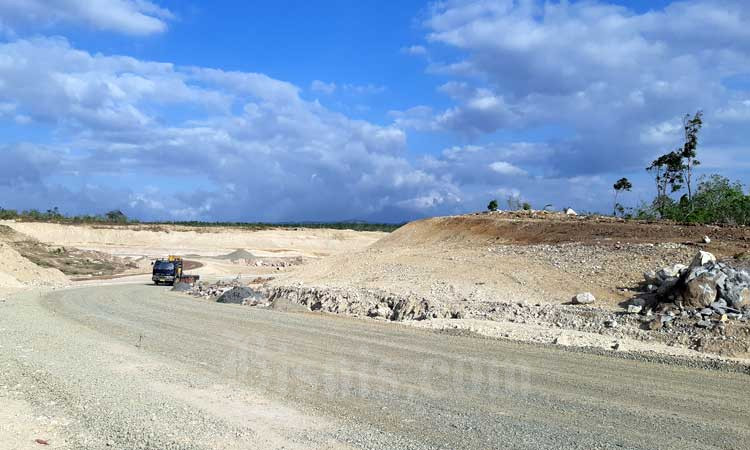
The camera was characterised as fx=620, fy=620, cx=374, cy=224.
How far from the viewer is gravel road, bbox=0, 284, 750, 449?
8.19 metres

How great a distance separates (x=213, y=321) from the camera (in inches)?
816

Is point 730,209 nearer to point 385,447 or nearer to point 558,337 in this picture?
point 558,337

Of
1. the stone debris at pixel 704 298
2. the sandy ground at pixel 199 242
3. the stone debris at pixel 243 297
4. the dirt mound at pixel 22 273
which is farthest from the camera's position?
the sandy ground at pixel 199 242

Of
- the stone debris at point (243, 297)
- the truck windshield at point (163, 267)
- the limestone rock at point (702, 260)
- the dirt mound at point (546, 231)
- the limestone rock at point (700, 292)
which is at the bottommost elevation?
the stone debris at point (243, 297)

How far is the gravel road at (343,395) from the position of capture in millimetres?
8188

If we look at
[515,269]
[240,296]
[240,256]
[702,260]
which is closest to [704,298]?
[702,260]

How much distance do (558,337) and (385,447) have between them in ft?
32.1

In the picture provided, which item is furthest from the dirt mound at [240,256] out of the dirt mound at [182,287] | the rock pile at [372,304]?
the rock pile at [372,304]

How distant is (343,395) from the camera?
10359mm

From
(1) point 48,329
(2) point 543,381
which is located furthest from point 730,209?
(1) point 48,329

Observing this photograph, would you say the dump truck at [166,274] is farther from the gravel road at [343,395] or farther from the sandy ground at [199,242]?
the gravel road at [343,395]

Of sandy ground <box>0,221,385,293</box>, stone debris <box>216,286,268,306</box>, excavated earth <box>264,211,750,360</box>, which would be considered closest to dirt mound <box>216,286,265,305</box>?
stone debris <box>216,286,268,306</box>

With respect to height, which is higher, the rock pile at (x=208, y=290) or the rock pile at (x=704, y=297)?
the rock pile at (x=704, y=297)

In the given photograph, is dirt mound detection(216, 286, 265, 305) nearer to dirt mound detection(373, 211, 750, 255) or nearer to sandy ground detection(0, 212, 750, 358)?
sandy ground detection(0, 212, 750, 358)
